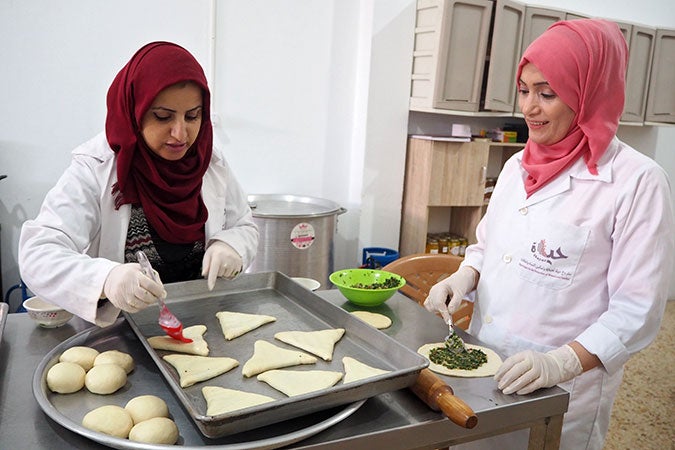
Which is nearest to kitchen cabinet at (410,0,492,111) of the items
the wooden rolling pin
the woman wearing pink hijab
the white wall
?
the white wall

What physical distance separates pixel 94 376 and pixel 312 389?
39cm

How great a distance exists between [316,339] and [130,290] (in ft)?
1.32

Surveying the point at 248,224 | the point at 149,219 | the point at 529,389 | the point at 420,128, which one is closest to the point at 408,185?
the point at 420,128

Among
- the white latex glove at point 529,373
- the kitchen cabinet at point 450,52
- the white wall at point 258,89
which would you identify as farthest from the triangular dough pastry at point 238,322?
the kitchen cabinet at point 450,52

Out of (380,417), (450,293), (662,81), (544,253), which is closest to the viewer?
(380,417)

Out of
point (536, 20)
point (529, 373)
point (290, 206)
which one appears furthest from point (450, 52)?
point (529, 373)

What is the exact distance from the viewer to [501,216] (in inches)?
61.0

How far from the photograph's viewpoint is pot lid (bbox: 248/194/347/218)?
2786mm

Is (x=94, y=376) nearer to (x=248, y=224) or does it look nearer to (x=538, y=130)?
(x=248, y=224)

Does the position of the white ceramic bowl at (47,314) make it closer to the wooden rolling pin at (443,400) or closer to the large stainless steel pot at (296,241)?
the wooden rolling pin at (443,400)

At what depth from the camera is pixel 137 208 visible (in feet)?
4.71

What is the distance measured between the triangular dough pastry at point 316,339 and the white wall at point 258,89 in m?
2.16

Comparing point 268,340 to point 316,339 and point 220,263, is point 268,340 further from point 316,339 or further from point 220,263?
point 220,263

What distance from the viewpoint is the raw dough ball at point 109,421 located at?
2.76 feet
